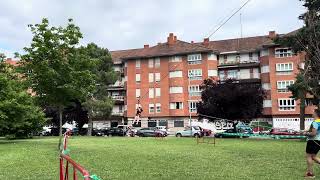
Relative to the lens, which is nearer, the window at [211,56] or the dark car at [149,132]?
the dark car at [149,132]

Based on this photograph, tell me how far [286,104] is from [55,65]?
54775 millimetres

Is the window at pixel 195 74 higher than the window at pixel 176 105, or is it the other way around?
the window at pixel 195 74

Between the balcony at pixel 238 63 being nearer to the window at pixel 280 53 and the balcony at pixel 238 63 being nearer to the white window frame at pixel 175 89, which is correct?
the window at pixel 280 53

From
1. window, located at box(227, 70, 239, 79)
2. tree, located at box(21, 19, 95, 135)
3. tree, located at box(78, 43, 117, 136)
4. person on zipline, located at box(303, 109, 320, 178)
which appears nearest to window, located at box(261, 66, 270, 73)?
window, located at box(227, 70, 239, 79)

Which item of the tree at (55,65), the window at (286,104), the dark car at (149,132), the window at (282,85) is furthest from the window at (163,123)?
the tree at (55,65)

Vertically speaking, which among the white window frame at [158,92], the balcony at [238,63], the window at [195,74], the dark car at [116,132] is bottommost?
the dark car at [116,132]

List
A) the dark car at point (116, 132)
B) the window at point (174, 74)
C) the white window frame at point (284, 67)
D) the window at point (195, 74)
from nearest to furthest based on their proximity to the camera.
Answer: the dark car at point (116, 132)
the white window frame at point (284, 67)
the window at point (195, 74)
the window at point (174, 74)

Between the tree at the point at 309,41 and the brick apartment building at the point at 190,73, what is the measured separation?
32.4 meters

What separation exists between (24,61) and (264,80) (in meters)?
56.7

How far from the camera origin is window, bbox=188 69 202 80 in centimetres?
8025

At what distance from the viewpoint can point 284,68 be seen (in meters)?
74.7

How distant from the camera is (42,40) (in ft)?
87.0

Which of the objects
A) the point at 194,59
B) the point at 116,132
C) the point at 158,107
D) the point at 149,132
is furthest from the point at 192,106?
the point at 149,132

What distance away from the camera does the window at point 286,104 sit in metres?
73.4
